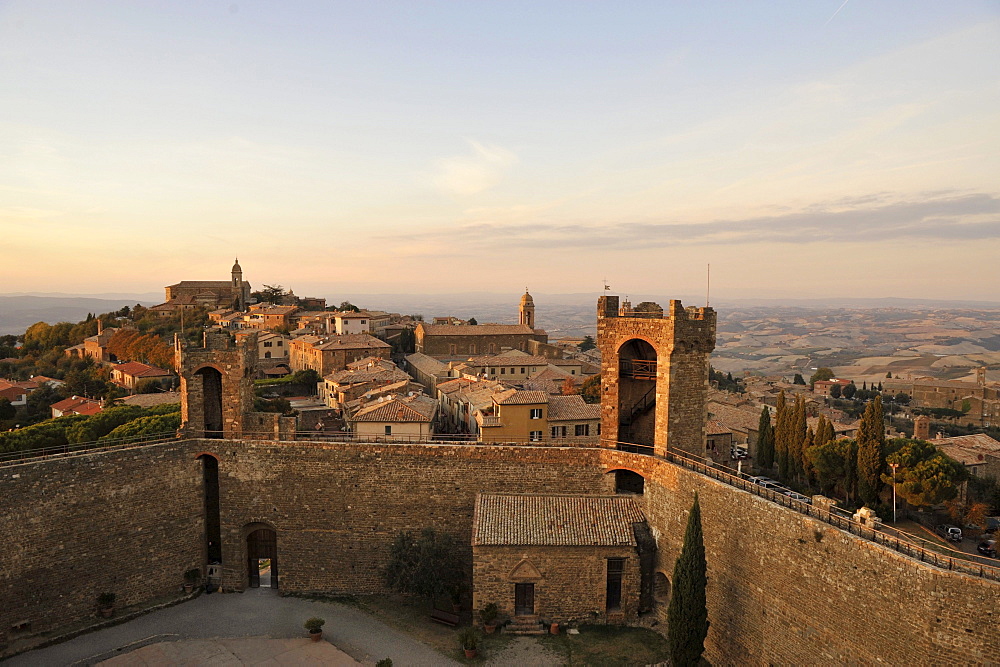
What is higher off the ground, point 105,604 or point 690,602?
point 690,602

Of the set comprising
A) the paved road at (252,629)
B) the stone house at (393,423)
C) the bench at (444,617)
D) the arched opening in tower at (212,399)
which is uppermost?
the arched opening in tower at (212,399)

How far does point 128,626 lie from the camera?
19.4m

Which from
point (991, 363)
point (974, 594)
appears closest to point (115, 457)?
point (974, 594)

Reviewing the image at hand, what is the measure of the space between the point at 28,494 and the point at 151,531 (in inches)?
154

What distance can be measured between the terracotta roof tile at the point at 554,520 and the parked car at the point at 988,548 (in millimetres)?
22204

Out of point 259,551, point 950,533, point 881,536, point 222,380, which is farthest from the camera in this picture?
point 950,533

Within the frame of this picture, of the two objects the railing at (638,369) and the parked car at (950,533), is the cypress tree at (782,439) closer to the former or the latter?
the parked car at (950,533)

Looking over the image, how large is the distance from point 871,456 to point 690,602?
73.2ft

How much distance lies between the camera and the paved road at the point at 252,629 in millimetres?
17812

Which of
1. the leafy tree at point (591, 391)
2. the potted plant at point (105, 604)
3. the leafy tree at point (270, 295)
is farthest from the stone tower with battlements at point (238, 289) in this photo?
the potted plant at point (105, 604)

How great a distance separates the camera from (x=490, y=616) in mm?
18391

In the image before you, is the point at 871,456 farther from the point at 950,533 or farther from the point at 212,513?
the point at 212,513

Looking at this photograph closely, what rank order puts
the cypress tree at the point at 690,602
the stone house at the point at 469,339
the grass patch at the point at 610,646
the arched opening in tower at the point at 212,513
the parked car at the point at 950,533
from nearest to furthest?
the cypress tree at the point at 690,602 → the grass patch at the point at 610,646 → the arched opening in tower at the point at 212,513 → the parked car at the point at 950,533 → the stone house at the point at 469,339

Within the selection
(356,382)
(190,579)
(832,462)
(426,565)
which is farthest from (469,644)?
(356,382)
